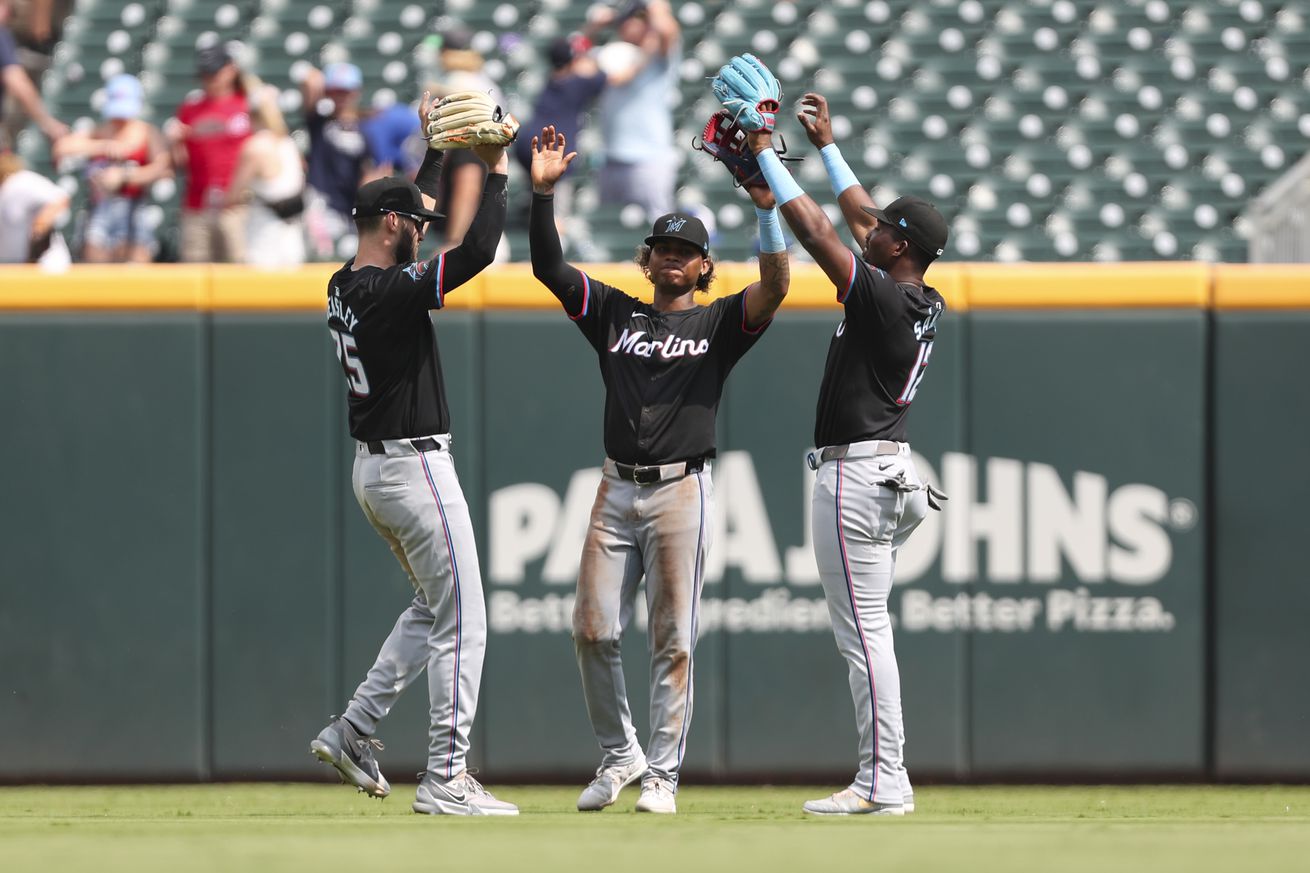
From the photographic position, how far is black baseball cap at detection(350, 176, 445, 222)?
508 centimetres

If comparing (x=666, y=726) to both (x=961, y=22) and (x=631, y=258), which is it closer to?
(x=631, y=258)

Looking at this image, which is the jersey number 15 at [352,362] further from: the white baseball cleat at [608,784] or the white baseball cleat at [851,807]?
the white baseball cleat at [851,807]

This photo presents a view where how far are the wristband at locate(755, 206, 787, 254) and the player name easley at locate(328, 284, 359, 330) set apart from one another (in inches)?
44.9

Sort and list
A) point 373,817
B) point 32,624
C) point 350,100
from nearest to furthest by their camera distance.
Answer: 1. point 373,817
2. point 32,624
3. point 350,100

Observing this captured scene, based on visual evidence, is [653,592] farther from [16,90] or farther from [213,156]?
[16,90]

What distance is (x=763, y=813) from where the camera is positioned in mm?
5188

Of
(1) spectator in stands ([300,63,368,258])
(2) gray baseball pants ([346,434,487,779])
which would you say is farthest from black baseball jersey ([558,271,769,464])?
(1) spectator in stands ([300,63,368,258])

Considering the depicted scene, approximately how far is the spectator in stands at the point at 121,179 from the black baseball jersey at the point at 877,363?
4.82m

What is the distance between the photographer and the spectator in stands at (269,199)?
332 inches

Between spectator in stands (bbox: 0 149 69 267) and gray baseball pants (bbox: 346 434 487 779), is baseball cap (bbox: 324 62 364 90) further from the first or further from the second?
gray baseball pants (bbox: 346 434 487 779)

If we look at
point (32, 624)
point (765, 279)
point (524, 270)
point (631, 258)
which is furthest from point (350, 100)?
point (765, 279)

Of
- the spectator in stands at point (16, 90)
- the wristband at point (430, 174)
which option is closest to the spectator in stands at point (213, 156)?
the spectator in stands at point (16, 90)

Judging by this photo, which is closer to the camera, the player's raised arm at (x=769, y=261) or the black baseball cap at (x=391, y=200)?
the player's raised arm at (x=769, y=261)

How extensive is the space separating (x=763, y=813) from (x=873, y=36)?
7.00m
